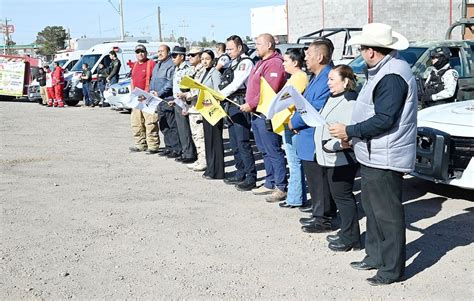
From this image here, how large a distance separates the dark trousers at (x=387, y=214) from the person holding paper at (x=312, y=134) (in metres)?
1.27

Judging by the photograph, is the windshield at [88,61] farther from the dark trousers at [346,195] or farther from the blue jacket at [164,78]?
the dark trousers at [346,195]

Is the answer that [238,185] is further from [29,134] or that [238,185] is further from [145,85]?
[29,134]

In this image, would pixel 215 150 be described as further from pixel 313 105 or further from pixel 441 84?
pixel 441 84

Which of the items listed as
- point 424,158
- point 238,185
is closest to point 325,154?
point 424,158

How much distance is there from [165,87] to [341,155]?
5.22m

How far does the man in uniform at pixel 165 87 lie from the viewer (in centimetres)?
996

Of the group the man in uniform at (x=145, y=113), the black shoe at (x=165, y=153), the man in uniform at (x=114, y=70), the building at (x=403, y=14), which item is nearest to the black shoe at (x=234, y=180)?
the black shoe at (x=165, y=153)

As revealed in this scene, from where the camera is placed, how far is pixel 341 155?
5.27 m

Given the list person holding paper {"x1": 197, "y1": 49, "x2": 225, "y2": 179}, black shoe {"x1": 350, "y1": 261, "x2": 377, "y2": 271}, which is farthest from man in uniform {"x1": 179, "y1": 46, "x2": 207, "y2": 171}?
black shoe {"x1": 350, "y1": 261, "x2": 377, "y2": 271}

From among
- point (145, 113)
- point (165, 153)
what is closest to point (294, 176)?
point (165, 153)

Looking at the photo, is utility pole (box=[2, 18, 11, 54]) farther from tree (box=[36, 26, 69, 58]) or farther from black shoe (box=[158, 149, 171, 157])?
black shoe (box=[158, 149, 171, 157])

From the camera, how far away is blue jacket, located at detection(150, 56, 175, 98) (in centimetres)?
992

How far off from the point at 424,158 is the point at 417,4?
87.3 ft

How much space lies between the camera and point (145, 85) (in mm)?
10648
